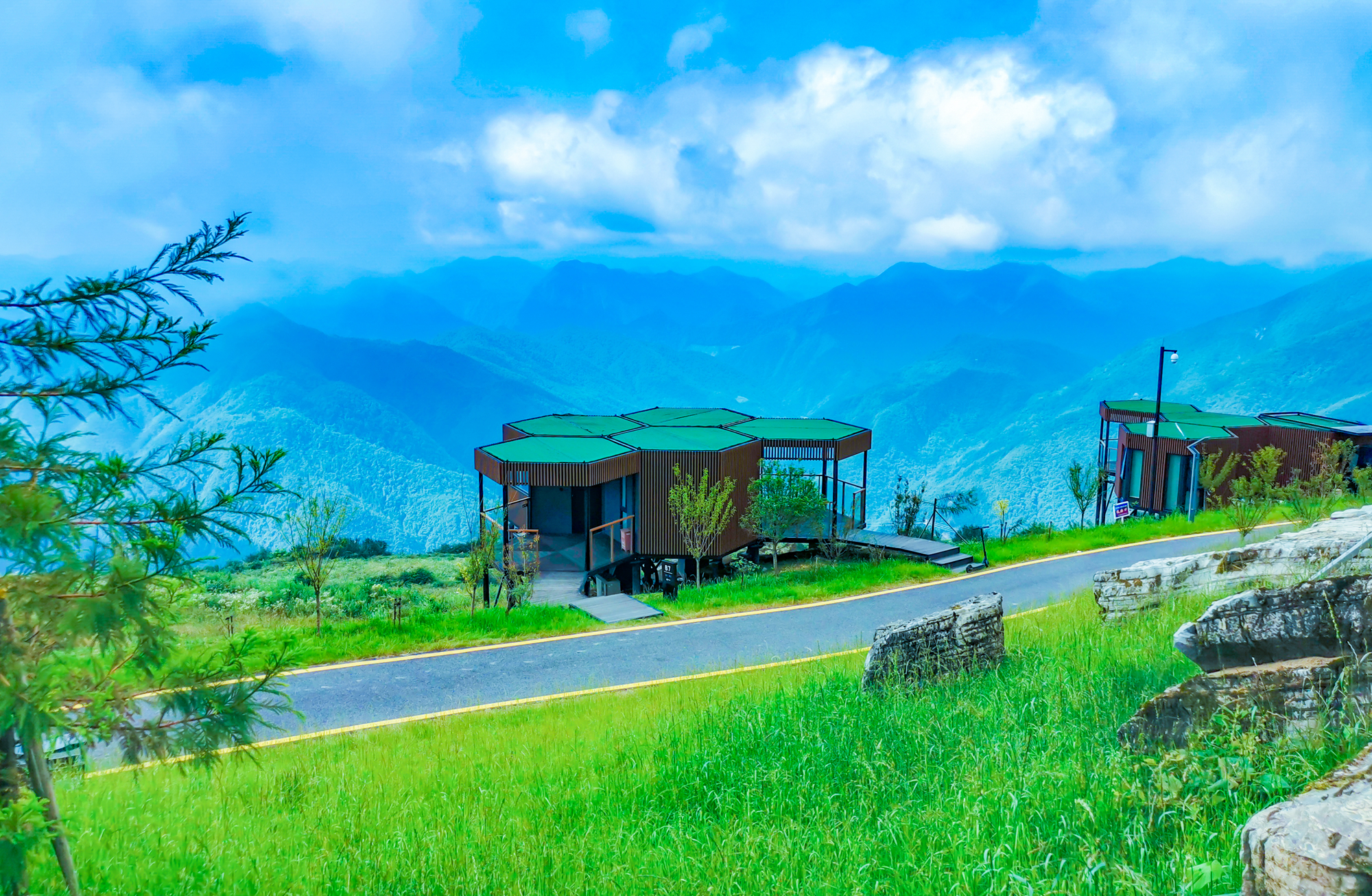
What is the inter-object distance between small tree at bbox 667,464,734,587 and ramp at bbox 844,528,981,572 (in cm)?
333

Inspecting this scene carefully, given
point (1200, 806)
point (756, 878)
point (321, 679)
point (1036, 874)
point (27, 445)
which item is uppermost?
point (27, 445)

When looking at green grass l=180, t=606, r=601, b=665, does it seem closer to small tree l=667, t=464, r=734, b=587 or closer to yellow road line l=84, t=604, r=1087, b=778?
yellow road line l=84, t=604, r=1087, b=778

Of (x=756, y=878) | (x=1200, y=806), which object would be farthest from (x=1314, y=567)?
(x=756, y=878)

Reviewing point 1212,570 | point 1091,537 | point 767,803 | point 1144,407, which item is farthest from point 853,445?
point 767,803

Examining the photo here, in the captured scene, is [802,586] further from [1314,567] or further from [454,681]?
[1314,567]

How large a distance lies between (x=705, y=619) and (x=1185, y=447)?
23.0 metres

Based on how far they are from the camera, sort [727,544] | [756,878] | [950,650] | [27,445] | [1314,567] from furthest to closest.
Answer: [727,544] < [1314,567] < [950,650] < [756,878] < [27,445]

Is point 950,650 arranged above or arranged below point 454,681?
above

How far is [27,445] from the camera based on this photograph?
3.44 metres

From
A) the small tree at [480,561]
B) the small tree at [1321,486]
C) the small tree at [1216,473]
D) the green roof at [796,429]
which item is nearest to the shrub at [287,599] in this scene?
the small tree at [480,561]

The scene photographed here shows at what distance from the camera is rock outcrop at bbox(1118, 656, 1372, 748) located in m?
4.10

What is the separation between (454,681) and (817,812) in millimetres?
7623

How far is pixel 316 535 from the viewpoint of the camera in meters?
13.6

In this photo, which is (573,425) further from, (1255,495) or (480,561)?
(1255,495)
